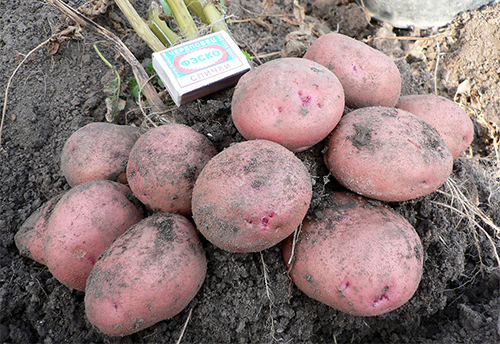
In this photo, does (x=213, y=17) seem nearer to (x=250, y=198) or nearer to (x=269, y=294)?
(x=250, y=198)

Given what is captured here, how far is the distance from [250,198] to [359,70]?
32.9 inches

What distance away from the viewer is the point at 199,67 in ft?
5.47

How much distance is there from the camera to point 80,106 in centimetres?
205

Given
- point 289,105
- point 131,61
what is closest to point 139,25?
point 131,61

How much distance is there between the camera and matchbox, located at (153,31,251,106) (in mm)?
1626

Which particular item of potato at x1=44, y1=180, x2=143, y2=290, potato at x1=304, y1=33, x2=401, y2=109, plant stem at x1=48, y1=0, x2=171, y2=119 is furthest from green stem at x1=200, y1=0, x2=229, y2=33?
potato at x1=44, y1=180, x2=143, y2=290

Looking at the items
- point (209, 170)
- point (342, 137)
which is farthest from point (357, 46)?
point (209, 170)

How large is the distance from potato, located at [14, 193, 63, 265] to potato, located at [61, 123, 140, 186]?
173mm

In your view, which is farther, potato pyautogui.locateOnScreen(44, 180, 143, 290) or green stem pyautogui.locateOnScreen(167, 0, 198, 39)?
green stem pyautogui.locateOnScreen(167, 0, 198, 39)

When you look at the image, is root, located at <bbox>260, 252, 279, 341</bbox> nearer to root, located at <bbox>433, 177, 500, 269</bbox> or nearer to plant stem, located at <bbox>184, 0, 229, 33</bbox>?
root, located at <bbox>433, 177, 500, 269</bbox>

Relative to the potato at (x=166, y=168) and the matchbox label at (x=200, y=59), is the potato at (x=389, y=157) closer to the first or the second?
the potato at (x=166, y=168)

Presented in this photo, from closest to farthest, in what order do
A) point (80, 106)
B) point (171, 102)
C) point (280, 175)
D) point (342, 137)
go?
point (280, 175) < point (342, 137) < point (171, 102) < point (80, 106)

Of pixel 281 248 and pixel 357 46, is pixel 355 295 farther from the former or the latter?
pixel 357 46

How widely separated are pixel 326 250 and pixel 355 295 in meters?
0.18
